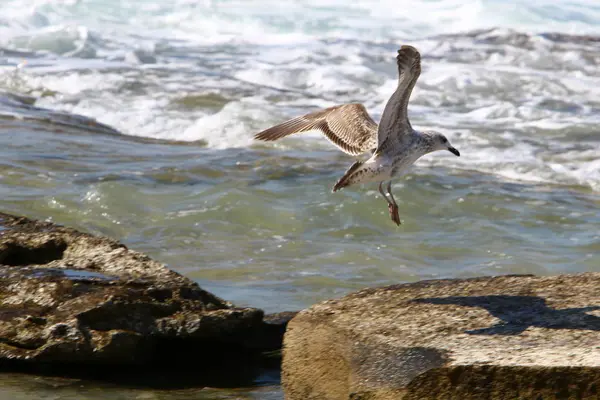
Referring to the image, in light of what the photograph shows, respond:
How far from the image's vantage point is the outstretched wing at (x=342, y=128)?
19.6 feet

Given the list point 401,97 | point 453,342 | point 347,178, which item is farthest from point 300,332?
point 401,97

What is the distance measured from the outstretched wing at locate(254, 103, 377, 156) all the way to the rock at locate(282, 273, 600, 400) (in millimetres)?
1329

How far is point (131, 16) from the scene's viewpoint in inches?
1208

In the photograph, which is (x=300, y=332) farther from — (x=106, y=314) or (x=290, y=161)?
(x=290, y=161)

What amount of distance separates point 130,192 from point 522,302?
562 cm

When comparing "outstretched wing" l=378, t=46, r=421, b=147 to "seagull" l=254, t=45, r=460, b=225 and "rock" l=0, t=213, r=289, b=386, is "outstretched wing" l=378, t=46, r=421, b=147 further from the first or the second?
"rock" l=0, t=213, r=289, b=386

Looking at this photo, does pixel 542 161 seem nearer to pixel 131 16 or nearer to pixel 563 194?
pixel 563 194

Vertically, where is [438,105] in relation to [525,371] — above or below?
above

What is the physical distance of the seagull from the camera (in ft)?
17.3

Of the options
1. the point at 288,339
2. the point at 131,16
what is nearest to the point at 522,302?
the point at 288,339

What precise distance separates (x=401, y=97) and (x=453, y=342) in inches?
69.3

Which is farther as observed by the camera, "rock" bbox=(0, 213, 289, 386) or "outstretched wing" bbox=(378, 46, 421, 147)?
"outstretched wing" bbox=(378, 46, 421, 147)

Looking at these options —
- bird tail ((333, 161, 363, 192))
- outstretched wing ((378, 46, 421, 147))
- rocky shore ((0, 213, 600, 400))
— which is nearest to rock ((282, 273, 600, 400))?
rocky shore ((0, 213, 600, 400))

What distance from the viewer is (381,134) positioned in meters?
5.69
